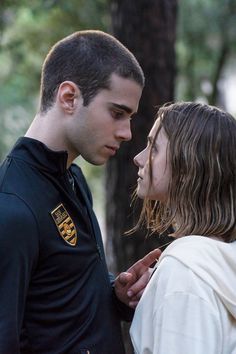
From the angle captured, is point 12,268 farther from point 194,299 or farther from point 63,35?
point 63,35


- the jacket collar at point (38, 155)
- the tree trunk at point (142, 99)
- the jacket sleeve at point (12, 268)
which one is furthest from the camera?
the tree trunk at point (142, 99)

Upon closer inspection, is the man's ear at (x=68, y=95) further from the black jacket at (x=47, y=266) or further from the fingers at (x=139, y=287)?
the fingers at (x=139, y=287)

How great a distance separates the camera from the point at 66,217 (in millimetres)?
2482

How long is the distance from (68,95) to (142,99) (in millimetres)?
2315

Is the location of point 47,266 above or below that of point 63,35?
below

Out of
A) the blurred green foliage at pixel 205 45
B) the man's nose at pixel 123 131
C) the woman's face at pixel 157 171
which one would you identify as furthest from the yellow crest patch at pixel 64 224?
the blurred green foliage at pixel 205 45

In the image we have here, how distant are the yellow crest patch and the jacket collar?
0.15 meters

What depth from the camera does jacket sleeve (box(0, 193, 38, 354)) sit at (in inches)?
86.9

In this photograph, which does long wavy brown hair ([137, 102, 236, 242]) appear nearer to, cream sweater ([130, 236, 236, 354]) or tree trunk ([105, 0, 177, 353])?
cream sweater ([130, 236, 236, 354])

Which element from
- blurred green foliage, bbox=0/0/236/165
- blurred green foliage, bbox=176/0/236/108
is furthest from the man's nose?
blurred green foliage, bbox=176/0/236/108

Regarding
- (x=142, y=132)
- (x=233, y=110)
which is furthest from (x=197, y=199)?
(x=233, y=110)

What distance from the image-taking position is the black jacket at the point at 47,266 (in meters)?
2.22

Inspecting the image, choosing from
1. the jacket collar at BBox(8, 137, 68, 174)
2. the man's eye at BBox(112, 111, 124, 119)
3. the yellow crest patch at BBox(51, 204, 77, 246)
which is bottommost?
the yellow crest patch at BBox(51, 204, 77, 246)

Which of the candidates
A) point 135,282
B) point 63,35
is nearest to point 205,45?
point 63,35
